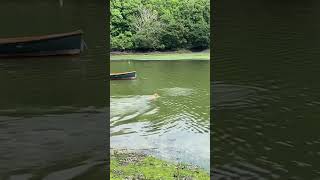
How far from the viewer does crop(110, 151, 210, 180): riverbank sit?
393 cm

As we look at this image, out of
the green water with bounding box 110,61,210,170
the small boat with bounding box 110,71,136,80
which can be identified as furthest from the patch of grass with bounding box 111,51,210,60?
the small boat with bounding box 110,71,136,80

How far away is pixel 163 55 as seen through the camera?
1770 cm

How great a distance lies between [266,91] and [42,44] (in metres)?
2.79

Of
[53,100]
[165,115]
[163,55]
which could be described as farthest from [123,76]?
[163,55]

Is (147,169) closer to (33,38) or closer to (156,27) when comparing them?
(33,38)

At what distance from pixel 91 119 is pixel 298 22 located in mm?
4233

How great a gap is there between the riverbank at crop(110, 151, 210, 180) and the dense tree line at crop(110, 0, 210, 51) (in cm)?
1287

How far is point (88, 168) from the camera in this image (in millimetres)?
3568

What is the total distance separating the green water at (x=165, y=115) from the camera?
5191 millimetres

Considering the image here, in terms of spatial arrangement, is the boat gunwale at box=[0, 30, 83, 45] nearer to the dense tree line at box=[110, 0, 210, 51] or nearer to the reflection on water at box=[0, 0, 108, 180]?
the reflection on water at box=[0, 0, 108, 180]

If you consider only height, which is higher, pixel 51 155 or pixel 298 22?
pixel 298 22

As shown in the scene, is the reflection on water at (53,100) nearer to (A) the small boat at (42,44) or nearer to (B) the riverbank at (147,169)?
(A) the small boat at (42,44)

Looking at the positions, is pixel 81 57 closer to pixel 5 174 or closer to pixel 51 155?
pixel 51 155

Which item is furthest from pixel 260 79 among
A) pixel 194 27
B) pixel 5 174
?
pixel 194 27
